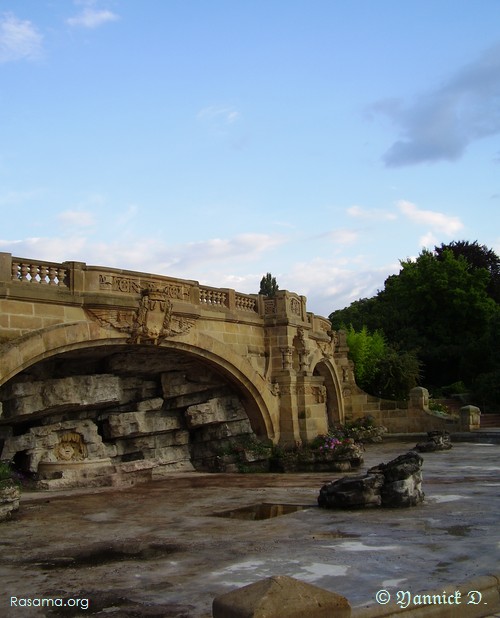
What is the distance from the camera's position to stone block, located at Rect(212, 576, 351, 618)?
3.33m

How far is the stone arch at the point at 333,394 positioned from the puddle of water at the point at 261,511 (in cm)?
1288

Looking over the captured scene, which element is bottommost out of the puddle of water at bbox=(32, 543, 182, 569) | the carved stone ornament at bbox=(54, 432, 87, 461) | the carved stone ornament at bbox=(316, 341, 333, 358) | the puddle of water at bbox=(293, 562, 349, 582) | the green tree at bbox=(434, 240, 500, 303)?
the puddle of water at bbox=(293, 562, 349, 582)

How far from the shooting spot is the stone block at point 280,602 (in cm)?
333

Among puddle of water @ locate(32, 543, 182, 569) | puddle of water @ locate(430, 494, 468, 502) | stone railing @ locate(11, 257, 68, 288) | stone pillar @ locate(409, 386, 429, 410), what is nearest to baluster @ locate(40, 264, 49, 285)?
stone railing @ locate(11, 257, 68, 288)

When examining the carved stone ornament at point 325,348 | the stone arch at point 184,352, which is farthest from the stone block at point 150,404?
the carved stone ornament at point 325,348

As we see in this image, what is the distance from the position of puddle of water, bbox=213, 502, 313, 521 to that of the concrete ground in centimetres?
19

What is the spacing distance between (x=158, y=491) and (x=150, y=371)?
13.2ft

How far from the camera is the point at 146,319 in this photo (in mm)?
13578

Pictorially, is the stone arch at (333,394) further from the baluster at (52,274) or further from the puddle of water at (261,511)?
the puddle of water at (261,511)

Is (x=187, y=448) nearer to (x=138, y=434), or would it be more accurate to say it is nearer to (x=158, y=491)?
(x=138, y=434)

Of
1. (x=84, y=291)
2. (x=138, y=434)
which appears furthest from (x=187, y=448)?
(x=84, y=291)

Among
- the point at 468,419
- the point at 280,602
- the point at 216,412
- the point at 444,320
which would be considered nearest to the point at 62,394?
the point at 216,412

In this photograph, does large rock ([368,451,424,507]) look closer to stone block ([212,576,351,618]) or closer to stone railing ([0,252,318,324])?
stone block ([212,576,351,618])

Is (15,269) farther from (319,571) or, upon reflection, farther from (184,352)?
(319,571)
